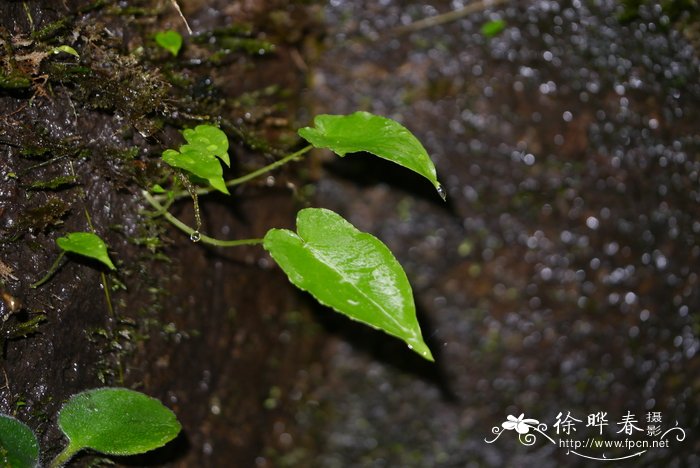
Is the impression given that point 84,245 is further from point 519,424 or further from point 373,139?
point 519,424

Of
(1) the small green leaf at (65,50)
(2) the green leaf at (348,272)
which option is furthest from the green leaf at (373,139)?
(1) the small green leaf at (65,50)

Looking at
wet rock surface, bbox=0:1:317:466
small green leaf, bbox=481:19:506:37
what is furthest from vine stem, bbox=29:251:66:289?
small green leaf, bbox=481:19:506:37

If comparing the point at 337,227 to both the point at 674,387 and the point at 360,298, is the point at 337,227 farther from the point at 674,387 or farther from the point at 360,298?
the point at 674,387

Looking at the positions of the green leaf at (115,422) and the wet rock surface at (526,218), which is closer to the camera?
the green leaf at (115,422)

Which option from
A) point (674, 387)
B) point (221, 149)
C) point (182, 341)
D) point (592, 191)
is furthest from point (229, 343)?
point (674, 387)

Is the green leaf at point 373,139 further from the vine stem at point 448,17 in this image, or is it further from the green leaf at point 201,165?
the vine stem at point 448,17
